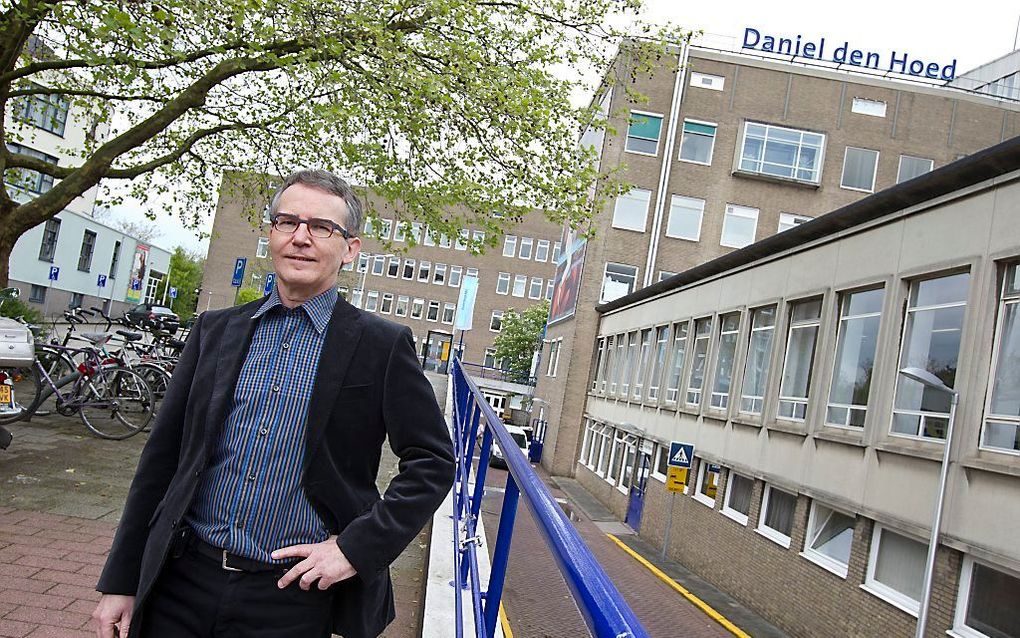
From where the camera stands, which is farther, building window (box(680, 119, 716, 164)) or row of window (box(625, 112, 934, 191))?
building window (box(680, 119, 716, 164))

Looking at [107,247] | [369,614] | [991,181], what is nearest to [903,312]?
[991,181]

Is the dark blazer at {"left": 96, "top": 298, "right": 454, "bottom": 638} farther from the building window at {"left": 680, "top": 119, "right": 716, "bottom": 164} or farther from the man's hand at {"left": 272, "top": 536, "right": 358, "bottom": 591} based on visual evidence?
the building window at {"left": 680, "top": 119, "right": 716, "bottom": 164}

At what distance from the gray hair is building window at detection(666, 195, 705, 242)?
3973 centimetres

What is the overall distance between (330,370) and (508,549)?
0.96 meters

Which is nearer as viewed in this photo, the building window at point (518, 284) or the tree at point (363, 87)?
the tree at point (363, 87)

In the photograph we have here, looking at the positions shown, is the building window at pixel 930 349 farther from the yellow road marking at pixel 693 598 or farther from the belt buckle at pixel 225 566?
the belt buckle at pixel 225 566

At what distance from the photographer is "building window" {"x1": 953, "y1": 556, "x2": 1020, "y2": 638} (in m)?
→ 12.3

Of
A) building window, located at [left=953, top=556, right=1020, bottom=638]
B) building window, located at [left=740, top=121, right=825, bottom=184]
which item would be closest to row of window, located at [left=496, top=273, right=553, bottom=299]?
building window, located at [left=740, top=121, right=825, bottom=184]

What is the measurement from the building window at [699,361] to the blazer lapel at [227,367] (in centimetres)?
2454

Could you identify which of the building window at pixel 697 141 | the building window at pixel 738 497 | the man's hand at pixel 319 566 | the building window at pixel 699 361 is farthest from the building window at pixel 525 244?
the man's hand at pixel 319 566

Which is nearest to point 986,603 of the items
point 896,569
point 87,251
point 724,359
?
point 896,569

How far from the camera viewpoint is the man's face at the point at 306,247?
2.23m

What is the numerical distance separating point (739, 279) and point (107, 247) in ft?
109

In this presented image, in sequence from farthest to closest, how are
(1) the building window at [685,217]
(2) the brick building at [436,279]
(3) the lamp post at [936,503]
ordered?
(2) the brick building at [436,279] < (1) the building window at [685,217] < (3) the lamp post at [936,503]
